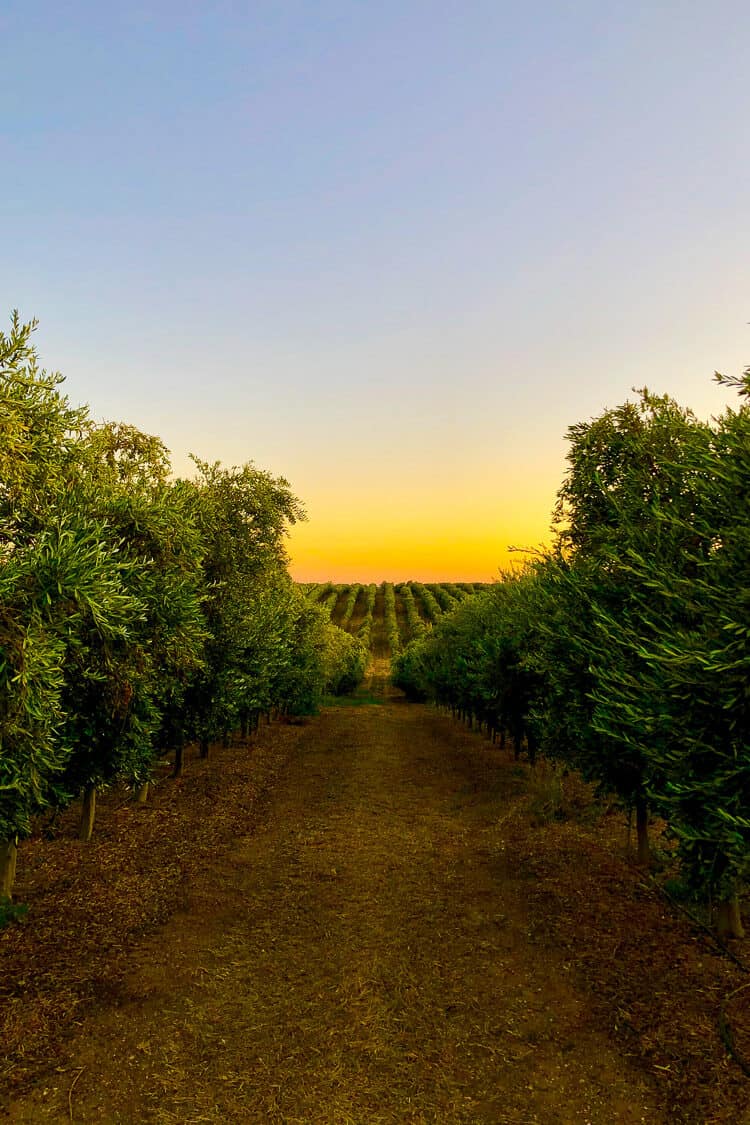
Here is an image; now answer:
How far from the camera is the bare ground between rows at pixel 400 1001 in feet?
28.3

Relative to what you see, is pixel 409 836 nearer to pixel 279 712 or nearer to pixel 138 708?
pixel 138 708

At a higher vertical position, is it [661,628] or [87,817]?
[661,628]

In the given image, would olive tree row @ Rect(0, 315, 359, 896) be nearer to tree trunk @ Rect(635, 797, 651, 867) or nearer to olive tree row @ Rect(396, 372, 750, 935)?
olive tree row @ Rect(396, 372, 750, 935)

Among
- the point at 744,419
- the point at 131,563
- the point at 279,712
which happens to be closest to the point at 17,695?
the point at 131,563

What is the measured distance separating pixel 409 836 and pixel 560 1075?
12.4 metres

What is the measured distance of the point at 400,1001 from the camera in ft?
36.1

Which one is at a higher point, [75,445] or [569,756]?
[75,445]

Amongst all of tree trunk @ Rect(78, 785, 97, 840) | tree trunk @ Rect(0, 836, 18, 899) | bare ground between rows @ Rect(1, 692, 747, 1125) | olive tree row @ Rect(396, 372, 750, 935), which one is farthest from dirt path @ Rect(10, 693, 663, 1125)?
tree trunk @ Rect(78, 785, 97, 840)

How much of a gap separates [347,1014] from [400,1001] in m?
1.04

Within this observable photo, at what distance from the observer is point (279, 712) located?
200 feet

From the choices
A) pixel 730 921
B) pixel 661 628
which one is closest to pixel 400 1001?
pixel 730 921

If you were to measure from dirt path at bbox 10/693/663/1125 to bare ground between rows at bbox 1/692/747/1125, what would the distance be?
36 millimetres

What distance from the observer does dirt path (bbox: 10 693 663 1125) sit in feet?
28.1

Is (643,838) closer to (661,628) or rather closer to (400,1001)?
(661,628)
